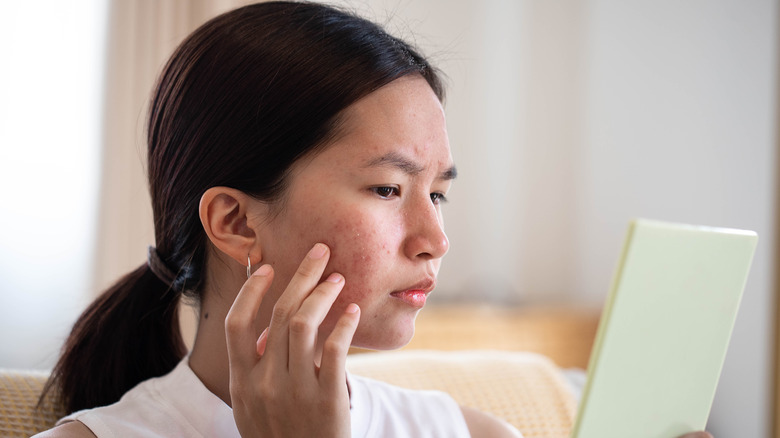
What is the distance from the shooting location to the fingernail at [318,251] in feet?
3.02

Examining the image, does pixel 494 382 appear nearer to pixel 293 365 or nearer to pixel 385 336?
pixel 385 336

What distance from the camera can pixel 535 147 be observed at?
11.5 ft

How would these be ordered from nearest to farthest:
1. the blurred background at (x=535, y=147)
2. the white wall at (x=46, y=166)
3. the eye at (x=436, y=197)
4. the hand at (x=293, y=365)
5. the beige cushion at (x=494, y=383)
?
the hand at (x=293, y=365) → the eye at (x=436, y=197) → the beige cushion at (x=494, y=383) → the white wall at (x=46, y=166) → the blurred background at (x=535, y=147)

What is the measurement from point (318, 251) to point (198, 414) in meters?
0.33

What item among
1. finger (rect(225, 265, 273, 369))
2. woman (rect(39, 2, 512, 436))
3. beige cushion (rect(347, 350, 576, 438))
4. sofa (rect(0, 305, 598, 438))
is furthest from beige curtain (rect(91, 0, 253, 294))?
finger (rect(225, 265, 273, 369))

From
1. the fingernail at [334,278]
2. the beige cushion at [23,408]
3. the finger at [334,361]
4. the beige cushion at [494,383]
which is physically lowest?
the beige cushion at [494,383]

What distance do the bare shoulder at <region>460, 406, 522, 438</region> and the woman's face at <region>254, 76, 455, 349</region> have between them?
35 centimetres

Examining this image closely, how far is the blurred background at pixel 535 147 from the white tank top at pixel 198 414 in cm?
133

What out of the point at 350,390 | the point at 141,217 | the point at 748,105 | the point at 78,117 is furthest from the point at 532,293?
the point at 350,390

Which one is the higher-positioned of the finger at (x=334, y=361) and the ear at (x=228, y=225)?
the ear at (x=228, y=225)

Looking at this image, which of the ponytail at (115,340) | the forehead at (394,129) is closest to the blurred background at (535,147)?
the ponytail at (115,340)

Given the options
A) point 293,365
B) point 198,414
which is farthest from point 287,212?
point 198,414

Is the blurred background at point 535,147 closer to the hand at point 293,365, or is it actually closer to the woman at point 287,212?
the woman at point 287,212

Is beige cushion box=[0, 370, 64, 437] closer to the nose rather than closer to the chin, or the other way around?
the chin
